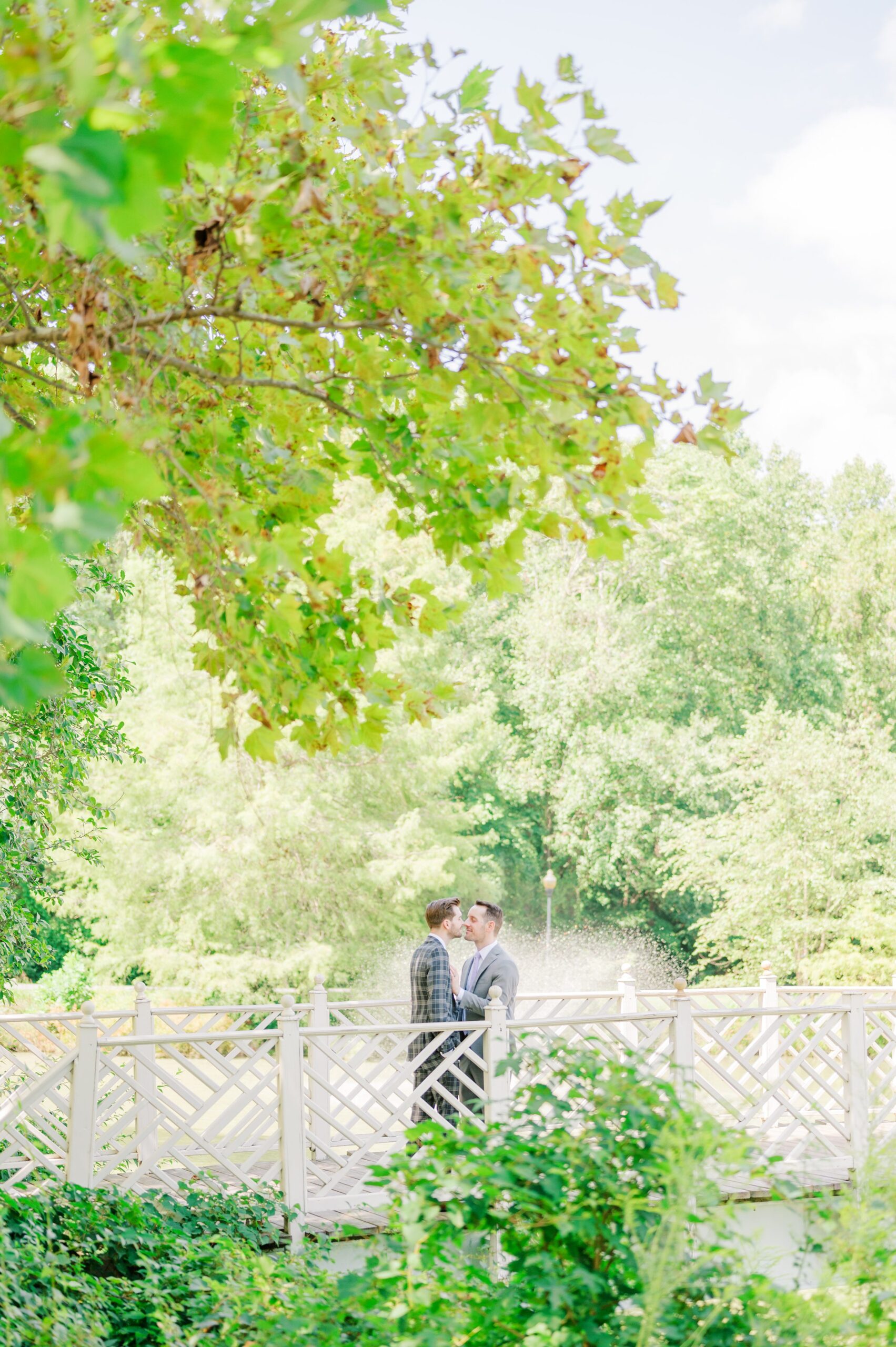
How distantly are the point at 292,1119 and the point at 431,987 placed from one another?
1.00 m

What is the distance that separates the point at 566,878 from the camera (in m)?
24.9

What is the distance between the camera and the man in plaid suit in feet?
20.5

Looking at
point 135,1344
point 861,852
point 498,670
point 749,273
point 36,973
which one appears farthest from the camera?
point 749,273

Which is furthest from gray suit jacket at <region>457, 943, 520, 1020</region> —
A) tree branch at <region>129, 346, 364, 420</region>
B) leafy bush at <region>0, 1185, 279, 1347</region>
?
tree branch at <region>129, 346, 364, 420</region>

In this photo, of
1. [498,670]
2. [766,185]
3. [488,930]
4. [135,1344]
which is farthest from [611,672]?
[135,1344]

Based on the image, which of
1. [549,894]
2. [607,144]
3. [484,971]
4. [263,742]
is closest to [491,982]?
[484,971]

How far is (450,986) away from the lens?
256 inches

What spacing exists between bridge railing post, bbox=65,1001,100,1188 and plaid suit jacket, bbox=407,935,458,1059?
5.62ft

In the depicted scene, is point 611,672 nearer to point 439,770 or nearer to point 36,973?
point 439,770

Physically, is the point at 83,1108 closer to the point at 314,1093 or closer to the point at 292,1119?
the point at 292,1119

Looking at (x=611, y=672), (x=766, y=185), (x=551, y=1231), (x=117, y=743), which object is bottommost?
(x=551, y=1231)

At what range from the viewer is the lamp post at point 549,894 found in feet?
62.3

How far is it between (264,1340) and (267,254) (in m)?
2.72

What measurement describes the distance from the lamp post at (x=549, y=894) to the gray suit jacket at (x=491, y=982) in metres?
12.2
